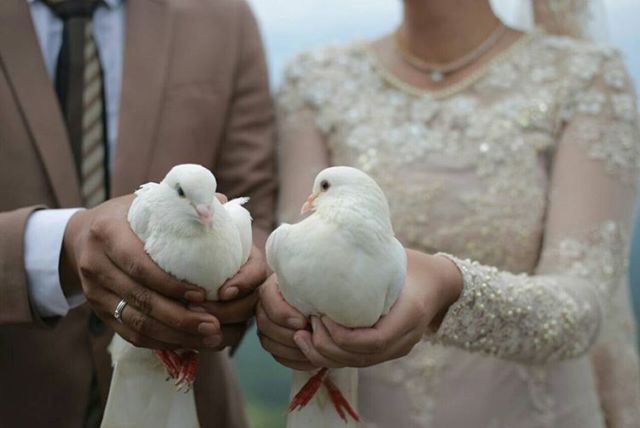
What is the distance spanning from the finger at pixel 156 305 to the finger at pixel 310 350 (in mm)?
67

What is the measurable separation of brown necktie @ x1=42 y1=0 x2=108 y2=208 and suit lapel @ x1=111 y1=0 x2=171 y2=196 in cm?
2

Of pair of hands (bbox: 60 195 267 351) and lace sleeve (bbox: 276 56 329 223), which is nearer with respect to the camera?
pair of hands (bbox: 60 195 267 351)

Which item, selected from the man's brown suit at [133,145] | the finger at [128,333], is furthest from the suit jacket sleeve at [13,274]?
the finger at [128,333]

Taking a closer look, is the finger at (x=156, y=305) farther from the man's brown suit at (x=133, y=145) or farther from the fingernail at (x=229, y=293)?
the man's brown suit at (x=133, y=145)

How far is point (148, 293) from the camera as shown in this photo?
2.13 feet

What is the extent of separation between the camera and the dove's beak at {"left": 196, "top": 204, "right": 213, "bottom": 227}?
601 mm

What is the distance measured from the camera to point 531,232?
39.6 inches

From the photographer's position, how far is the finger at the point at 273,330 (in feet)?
2.20

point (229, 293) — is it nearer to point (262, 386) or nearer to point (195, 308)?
point (195, 308)

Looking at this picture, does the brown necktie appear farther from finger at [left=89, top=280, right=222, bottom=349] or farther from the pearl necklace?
the pearl necklace

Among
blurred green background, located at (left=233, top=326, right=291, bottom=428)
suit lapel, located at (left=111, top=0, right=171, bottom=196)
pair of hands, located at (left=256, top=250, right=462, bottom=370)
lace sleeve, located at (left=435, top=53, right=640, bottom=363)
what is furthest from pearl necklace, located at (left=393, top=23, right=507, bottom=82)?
blurred green background, located at (left=233, top=326, right=291, bottom=428)

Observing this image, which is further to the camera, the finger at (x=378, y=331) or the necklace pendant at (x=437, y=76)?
the necklace pendant at (x=437, y=76)

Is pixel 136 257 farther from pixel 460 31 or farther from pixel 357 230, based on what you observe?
pixel 460 31

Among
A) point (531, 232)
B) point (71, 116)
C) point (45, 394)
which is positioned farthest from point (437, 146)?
point (45, 394)
